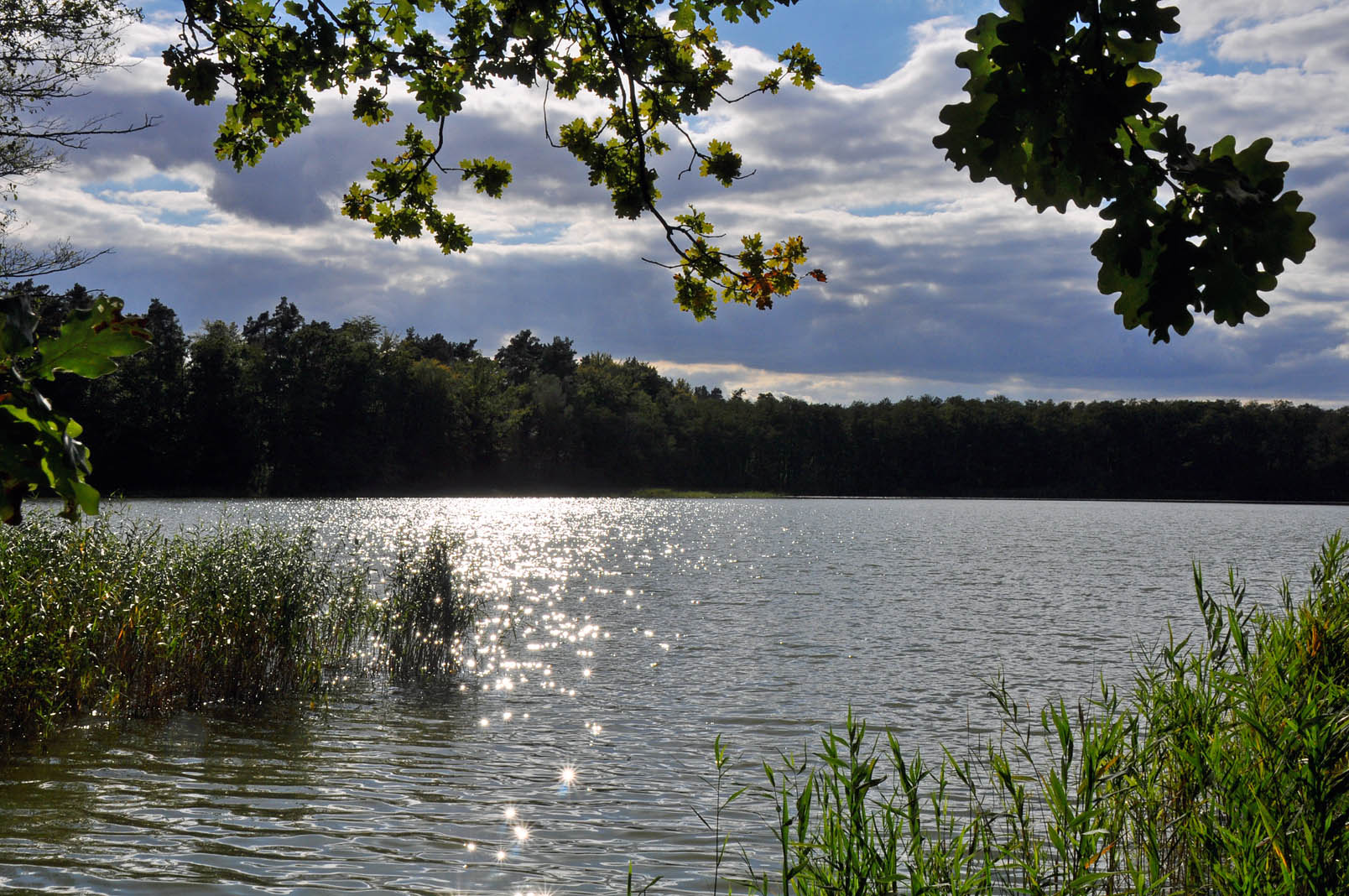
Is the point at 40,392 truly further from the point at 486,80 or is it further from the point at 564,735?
the point at 564,735

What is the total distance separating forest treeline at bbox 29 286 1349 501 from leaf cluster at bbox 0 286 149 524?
7872 centimetres

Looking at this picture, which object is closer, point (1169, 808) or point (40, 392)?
point (40, 392)

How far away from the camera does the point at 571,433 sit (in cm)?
11706

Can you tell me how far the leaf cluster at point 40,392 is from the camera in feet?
5.78

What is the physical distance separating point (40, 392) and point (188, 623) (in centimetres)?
1225

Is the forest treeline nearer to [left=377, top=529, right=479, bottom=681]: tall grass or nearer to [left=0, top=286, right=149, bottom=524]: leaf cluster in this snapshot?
[left=377, top=529, right=479, bottom=681]: tall grass

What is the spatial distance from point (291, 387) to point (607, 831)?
91222 millimetres

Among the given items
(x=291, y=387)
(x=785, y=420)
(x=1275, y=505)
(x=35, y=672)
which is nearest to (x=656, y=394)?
(x=785, y=420)

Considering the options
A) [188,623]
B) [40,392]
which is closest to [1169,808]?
[40,392]

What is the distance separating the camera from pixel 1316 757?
469 cm

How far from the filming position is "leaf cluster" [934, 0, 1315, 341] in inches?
93.6

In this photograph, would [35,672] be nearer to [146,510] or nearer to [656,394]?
[146,510]

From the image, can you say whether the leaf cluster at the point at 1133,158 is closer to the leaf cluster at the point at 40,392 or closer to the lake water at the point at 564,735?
the leaf cluster at the point at 40,392

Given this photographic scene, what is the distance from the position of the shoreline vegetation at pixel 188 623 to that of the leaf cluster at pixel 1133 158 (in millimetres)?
10883
